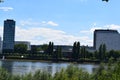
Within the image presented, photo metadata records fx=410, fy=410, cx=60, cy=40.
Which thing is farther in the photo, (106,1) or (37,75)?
(37,75)

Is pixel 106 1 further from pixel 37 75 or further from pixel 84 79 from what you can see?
pixel 37 75

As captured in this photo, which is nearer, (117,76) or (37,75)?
(117,76)

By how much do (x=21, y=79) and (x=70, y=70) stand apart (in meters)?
6.22

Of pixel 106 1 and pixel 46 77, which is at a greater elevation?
pixel 106 1

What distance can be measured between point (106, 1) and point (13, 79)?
4147 centimetres

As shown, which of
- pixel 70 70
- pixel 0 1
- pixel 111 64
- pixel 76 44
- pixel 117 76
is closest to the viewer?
pixel 0 1

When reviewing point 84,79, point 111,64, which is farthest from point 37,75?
point 111,64

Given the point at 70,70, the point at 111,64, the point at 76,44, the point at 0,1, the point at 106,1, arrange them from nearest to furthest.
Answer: the point at 106,1
the point at 0,1
the point at 111,64
the point at 70,70
the point at 76,44

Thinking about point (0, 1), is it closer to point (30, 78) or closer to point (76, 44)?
point (30, 78)

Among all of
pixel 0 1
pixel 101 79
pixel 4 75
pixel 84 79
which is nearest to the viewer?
pixel 0 1

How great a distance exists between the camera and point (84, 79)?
149 feet

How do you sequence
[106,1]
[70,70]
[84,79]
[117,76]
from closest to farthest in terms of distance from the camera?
1. [106,1]
2. [117,76]
3. [84,79]
4. [70,70]

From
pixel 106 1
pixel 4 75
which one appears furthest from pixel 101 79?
pixel 4 75

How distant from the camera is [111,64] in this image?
30453mm
